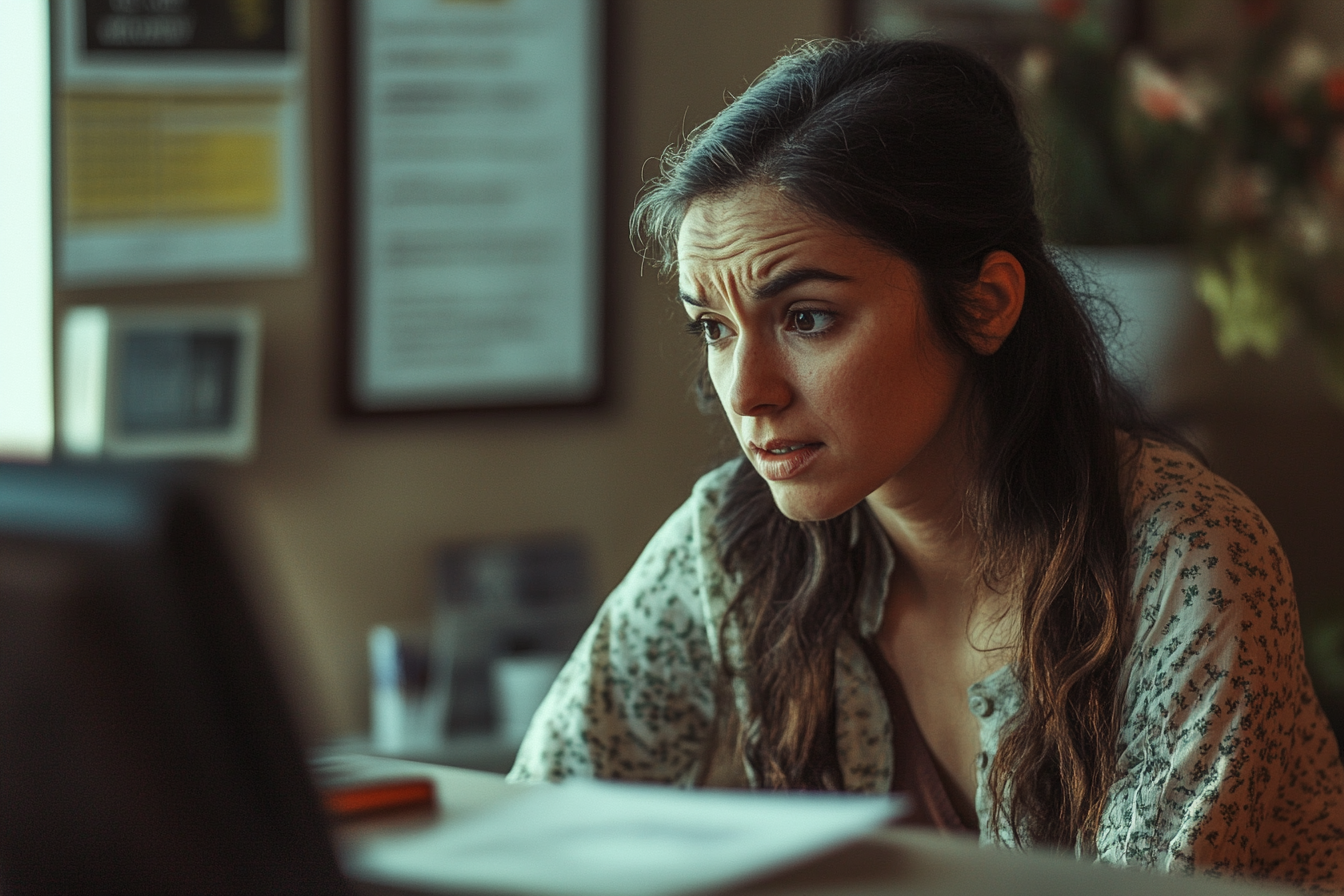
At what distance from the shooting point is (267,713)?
50 centimetres

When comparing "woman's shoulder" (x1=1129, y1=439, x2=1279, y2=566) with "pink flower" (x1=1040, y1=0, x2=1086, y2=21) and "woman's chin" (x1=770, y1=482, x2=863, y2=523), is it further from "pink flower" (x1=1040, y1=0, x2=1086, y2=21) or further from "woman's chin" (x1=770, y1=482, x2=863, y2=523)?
"pink flower" (x1=1040, y1=0, x2=1086, y2=21)

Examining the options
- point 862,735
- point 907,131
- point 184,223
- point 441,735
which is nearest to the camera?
point 907,131

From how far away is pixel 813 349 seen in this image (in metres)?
1.12

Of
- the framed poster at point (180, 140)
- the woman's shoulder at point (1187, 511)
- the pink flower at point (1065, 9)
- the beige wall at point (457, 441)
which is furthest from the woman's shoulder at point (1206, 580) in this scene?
the pink flower at point (1065, 9)

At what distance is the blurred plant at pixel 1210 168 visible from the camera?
8.36ft

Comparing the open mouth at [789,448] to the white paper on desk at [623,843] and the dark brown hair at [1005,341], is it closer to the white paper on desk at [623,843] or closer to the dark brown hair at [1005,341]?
the dark brown hair at [1005,341]

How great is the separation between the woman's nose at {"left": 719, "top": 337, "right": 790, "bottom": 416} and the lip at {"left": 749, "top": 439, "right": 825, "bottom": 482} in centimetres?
3

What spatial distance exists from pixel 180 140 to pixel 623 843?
164 cm

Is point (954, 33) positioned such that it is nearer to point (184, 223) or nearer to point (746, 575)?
point (184, 223)

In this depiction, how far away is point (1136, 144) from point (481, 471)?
1287 mm

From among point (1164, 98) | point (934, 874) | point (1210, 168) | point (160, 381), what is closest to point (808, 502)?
point (934, 874)

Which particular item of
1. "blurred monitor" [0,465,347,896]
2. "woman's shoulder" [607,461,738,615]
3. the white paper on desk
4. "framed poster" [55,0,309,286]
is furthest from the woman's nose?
"framed poster" [55,0,309,286]

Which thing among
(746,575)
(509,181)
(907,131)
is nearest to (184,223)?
(509,181)

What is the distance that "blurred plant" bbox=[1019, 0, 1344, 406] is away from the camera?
2549 mm
